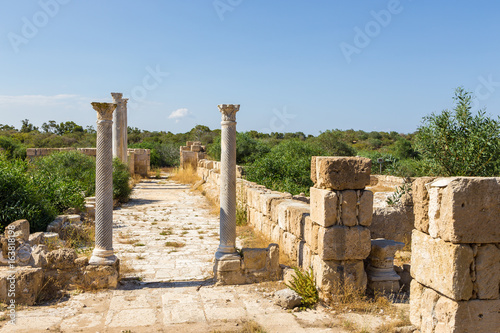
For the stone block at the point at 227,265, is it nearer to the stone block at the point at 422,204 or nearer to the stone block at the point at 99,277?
the stone block at the point at 99,277

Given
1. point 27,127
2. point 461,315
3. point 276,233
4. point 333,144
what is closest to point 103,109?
point 276,233

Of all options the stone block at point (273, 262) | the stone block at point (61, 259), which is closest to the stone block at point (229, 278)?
the stone block at point (273, 262)

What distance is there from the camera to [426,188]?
12.7ft

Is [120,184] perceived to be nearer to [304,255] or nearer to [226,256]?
[226,256]

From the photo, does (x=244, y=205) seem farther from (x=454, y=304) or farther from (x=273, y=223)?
(x=454, y=304)

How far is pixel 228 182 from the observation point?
6820 mm

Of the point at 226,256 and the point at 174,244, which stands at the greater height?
the point at 226,256

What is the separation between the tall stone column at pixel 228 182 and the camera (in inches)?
263

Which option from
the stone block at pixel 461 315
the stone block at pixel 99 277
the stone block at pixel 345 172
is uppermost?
the stone block at pixel 345 172

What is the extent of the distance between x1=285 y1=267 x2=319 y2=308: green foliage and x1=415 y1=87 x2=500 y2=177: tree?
646 cm

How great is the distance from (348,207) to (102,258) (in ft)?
12.0

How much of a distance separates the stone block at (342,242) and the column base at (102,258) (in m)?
3.08

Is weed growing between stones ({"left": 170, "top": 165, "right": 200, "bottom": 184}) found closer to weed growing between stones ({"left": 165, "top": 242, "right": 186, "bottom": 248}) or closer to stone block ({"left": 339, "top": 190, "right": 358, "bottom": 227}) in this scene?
weed growing between stones ({"left": 165, "top": 242, "right": 186, "bottom": 248})

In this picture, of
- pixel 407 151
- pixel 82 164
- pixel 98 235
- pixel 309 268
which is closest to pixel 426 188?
pixel 309 268
